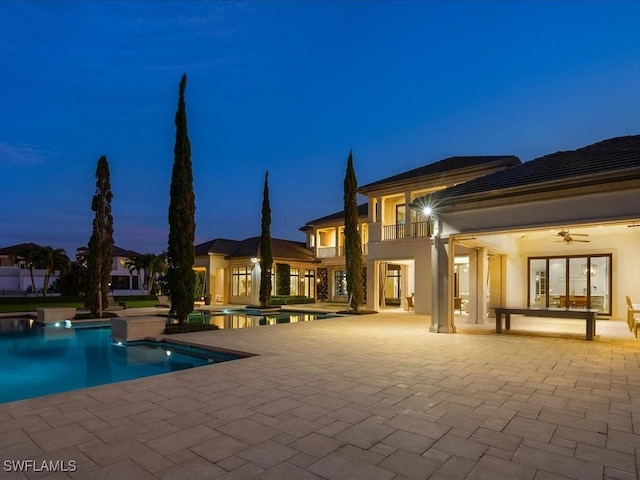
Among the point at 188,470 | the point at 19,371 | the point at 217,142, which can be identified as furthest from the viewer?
the point at 217,142

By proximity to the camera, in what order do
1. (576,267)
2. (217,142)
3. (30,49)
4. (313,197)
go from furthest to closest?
(313,197) < (217,142) < (30,49) < (576,267)

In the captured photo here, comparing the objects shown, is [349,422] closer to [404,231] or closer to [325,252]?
[404,231]

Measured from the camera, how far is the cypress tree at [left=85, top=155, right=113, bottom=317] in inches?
662

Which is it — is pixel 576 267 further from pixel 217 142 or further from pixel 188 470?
pixel 217 142

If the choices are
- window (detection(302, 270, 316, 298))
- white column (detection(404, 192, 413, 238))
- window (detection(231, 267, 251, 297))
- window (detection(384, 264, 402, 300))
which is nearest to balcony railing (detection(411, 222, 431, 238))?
white column (detection(404, 192, 413, 238))

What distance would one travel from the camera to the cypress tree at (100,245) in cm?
1681

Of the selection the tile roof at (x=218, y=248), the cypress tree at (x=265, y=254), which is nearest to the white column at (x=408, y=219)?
the cypress tree at (x=265, y=254)

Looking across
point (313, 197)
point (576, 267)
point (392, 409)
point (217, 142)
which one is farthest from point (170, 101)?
point (392, 409)

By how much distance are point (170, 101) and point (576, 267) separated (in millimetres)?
72098

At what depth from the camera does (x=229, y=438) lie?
11.5 ft

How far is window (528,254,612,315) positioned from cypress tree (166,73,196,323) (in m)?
13.1

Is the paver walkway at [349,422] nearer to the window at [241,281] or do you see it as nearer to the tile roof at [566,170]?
the tile roof at [566,170]

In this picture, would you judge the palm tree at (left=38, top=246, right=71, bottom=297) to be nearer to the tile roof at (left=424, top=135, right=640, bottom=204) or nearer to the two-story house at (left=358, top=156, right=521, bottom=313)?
the two-story house at (left=358, top=156, right=521, bottom=313)

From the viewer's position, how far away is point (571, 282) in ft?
50.4
